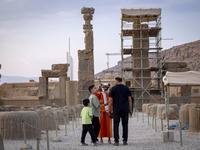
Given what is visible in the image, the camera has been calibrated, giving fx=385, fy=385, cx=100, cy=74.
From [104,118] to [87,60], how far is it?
2371 centimetres

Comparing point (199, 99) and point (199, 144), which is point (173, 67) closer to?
point (199, 99)

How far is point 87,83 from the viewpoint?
33.8 metres

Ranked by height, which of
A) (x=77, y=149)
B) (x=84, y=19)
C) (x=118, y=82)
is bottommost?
(x=77, y=149)

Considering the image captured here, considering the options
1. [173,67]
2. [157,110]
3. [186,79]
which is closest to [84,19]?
[173,67]

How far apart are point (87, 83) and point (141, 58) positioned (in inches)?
205

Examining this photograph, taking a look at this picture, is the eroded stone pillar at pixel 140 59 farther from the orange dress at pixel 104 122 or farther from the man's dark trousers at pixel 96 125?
the man's dark trousers at pixel 96 125

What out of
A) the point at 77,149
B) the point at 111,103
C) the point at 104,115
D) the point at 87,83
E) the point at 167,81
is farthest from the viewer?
the point at 87,83

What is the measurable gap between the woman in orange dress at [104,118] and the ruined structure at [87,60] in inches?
911

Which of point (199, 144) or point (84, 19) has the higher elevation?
point (84, 19)

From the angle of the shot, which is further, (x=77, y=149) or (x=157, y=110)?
(x=157, y=110)

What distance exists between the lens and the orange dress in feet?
33.2

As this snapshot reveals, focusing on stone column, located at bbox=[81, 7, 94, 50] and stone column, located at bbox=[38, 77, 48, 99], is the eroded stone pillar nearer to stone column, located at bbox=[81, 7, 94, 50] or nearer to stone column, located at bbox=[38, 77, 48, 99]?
stone column, located at bbox=[81, 7, 94, 50]

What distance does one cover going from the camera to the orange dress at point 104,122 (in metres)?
10.1

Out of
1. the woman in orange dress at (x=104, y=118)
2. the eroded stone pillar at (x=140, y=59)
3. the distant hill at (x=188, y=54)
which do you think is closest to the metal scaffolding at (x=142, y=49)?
the eroded stone pillar at (x=140, y=59)
